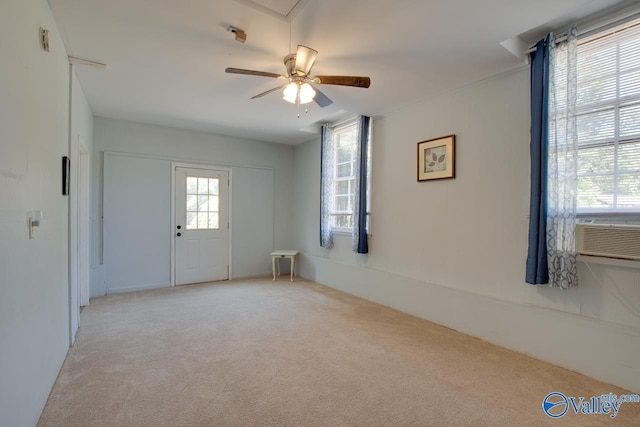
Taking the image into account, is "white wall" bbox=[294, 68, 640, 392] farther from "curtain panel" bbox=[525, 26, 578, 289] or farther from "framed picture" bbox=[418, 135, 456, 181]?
"curtain panel" bbox=[525, 26, 578, 289]

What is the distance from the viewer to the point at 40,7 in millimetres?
1945

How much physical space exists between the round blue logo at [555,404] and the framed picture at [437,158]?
2148 millimetres

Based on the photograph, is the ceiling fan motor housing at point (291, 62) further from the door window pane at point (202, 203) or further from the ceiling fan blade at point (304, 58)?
the door window pane at point (202, 203)

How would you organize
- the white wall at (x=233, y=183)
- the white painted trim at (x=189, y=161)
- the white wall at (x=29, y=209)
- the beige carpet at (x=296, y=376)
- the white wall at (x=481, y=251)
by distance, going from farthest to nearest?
1. the white painted trim at (x=189, y=161)
2. the white wall at (x=233, y=183)
3. the white wall at (x=481, y=251)
4. the beige carpet at (x=296, y=376)
5. the white wall at (x=29, y=209)

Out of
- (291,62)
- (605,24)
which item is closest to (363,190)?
(291,62)

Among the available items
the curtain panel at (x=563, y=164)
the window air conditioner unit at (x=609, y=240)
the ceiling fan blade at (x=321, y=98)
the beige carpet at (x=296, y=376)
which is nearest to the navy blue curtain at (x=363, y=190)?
the beige carpet at (x=296, y=376)

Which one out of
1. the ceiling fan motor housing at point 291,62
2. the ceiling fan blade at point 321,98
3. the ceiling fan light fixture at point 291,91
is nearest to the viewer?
the ceiling fan motor housing at point 291,62

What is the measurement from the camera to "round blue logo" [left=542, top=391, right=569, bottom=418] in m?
1.99

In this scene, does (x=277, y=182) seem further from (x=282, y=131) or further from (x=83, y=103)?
(x=83, y=103)

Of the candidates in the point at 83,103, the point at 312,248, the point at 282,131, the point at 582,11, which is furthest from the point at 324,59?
the point at 312,248

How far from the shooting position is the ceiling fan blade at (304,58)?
2244 mm

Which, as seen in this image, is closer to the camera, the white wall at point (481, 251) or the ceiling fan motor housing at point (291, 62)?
the white wall at point (481, 251)

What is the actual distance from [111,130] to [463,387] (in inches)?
220

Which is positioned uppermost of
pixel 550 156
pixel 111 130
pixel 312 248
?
pixel 111 130
